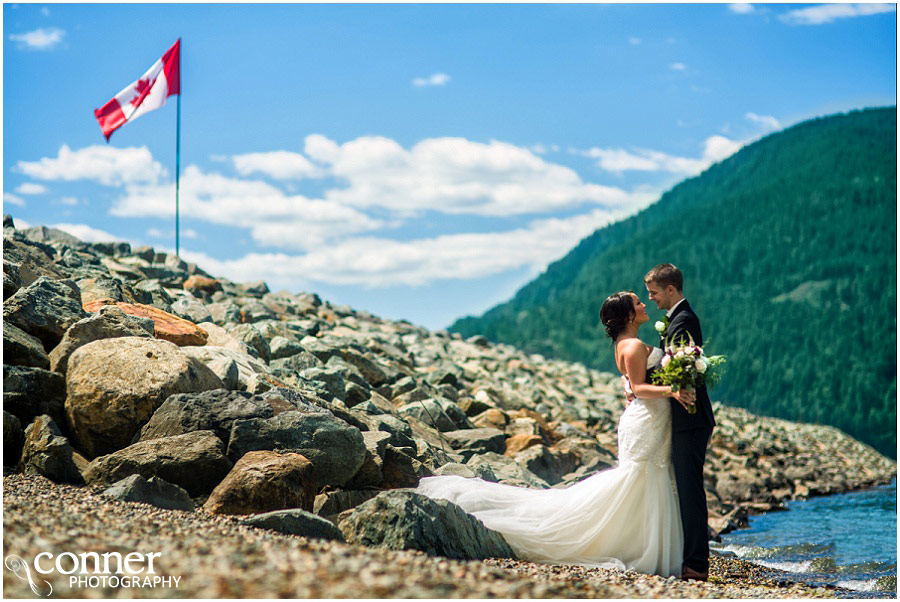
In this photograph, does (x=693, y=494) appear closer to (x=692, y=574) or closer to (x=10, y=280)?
(x=692, y=574)

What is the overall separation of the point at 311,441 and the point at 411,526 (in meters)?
2.17

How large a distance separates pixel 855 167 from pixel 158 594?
162146 mm

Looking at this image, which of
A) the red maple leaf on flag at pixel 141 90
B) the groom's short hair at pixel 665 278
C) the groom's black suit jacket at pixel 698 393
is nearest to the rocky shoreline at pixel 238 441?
the groom's black suit jacket at pixel 698 393

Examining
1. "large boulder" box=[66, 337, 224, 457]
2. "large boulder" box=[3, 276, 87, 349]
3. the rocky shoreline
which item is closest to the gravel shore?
the rocky shoreline

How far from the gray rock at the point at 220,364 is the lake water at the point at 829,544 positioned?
773 centimetres

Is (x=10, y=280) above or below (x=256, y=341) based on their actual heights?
above

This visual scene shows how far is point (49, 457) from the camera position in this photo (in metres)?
7.84

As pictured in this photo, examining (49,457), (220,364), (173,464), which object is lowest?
(173,464)

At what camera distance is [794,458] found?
3027 centimetres

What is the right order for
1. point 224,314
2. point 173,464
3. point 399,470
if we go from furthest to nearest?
point 224,314, point 399,470, point 173,464

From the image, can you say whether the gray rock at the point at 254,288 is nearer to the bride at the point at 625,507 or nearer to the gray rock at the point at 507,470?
the gray rock at the point at 507,470

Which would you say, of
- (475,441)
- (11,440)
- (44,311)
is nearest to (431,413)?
(475,441)

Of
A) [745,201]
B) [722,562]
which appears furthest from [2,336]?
[745,201]

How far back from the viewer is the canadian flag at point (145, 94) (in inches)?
870
